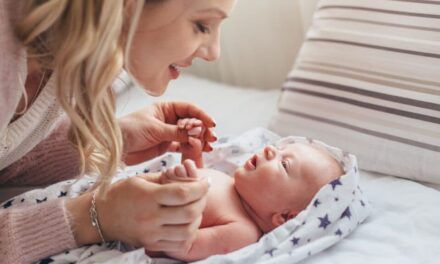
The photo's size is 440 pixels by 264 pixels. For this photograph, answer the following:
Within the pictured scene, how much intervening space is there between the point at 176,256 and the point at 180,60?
29 cm

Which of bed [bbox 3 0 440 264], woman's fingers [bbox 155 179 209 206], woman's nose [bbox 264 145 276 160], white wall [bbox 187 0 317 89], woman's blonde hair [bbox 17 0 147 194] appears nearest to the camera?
woman's blonde hair [bbox 17 0 147 194]

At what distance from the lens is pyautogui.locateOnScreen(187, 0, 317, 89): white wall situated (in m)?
1.60

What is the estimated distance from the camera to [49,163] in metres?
1.13

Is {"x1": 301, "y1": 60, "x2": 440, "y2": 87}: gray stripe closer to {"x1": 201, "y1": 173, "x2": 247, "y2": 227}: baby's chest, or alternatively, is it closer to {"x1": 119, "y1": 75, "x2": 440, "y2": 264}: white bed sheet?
{"x1": 119, "y1": 75, "x2": 440, "y2": 264}: white bed sheet

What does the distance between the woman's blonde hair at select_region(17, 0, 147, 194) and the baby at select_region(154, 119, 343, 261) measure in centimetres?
19

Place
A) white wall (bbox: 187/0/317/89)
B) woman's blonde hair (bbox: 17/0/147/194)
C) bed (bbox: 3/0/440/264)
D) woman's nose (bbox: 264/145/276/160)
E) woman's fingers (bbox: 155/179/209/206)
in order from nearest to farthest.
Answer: woman's blonde hair (bbox: 17/0/147/194), woman's fingers (bbox: 155/179/209/206), bed (bbox: 3/0/440/264), woman's nose (bbox: 264/145/276/160), white wall (bbox: 187/0/317/89)

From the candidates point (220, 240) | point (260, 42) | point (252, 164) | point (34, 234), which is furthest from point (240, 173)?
point (260, 42)

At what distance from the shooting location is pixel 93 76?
77cm

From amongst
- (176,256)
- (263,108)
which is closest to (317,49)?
(263,108)

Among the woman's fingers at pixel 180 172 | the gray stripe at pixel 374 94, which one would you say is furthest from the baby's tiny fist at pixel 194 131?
the gray stripe at pixel 374 94

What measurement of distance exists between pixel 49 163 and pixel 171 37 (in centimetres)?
43

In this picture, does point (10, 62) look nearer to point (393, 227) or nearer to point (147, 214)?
point (147, 214)

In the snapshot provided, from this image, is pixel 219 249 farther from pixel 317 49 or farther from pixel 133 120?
pixel 317 49

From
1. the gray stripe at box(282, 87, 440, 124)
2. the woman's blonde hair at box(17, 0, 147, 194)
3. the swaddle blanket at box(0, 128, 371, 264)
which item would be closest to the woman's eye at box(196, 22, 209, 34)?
the woman's blonde hair at box(17, 0, 147, 194)
